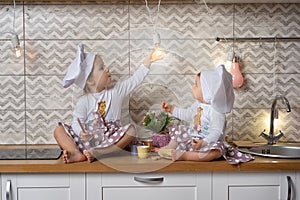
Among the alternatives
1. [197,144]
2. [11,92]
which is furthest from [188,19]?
[11,92]

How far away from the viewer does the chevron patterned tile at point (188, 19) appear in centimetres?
213

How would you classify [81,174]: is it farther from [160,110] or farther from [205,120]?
[205,120]

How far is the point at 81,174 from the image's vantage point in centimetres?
168

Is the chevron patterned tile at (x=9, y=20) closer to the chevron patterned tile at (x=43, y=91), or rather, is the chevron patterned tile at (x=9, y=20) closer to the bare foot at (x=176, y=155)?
the chevron patterned tile at (x=43, y=91)

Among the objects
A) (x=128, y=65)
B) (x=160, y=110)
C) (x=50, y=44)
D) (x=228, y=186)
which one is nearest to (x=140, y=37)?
(x=128, y=65)

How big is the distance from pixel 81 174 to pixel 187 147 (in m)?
0.44

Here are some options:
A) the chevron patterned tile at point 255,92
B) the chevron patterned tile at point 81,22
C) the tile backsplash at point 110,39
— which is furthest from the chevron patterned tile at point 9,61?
the chevron patterned tile at point 255,92

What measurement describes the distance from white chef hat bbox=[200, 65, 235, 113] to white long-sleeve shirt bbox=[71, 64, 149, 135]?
0.85 feet

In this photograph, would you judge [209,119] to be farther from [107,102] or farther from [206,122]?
[107,102]

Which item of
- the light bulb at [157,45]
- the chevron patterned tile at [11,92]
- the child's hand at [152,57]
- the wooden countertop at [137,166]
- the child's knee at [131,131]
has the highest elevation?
the light bulb at [157,45]

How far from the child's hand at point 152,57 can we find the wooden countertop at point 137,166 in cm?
41

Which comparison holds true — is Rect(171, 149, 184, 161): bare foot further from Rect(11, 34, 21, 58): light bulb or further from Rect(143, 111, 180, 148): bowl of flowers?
Rect(11, 34, 21, 58): light bulb

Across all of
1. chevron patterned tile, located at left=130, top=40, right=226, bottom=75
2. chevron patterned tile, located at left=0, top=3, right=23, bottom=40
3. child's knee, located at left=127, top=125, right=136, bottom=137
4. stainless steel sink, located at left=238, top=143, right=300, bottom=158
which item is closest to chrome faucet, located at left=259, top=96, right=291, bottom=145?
stainless steel sink, located at left=238, top=143, right=300, bottom=158

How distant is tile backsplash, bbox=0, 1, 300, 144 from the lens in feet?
6.95
